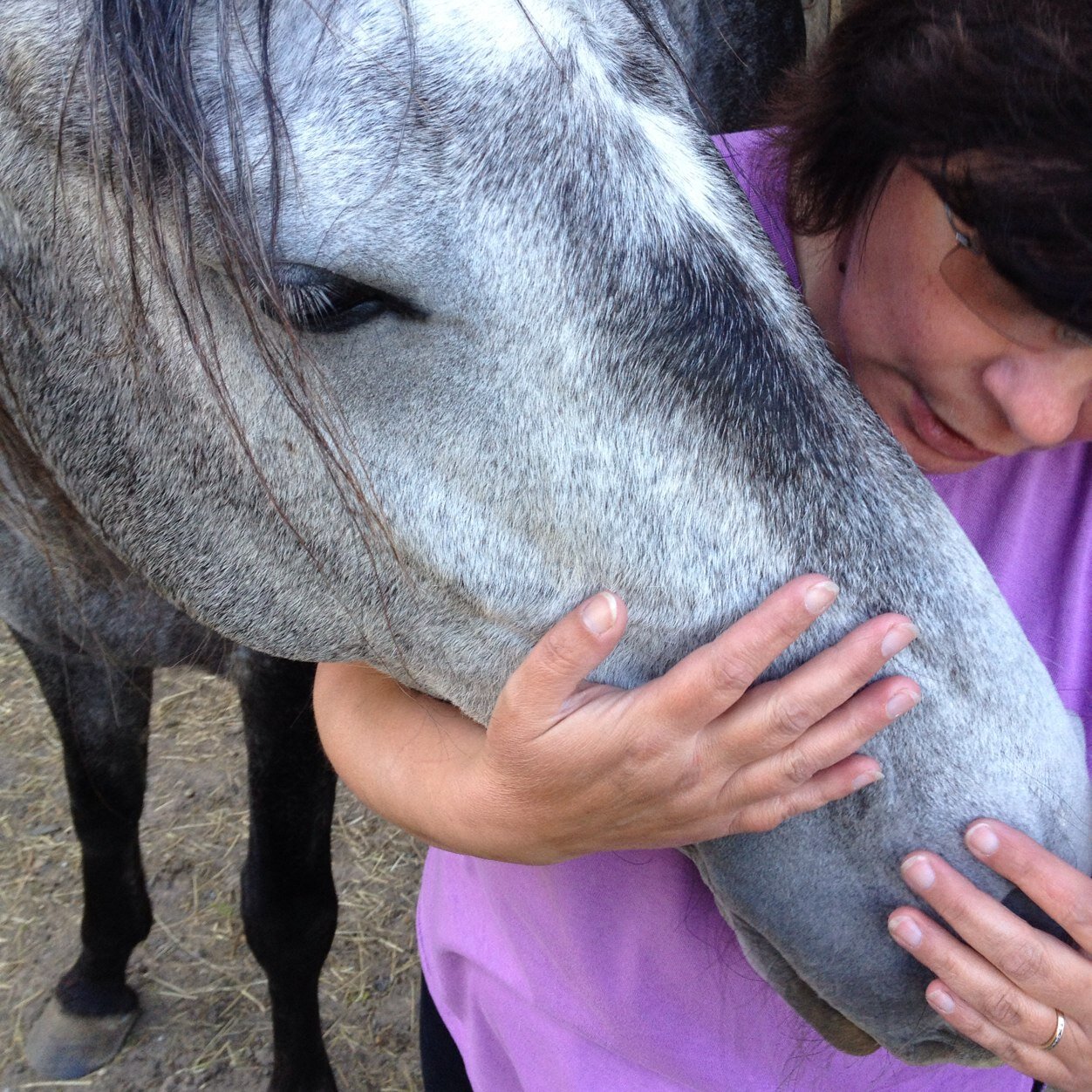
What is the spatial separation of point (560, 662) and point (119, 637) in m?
0.93

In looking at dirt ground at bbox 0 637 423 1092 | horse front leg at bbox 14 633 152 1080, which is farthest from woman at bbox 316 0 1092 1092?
dirt ground at bbox 0 637 423 1092

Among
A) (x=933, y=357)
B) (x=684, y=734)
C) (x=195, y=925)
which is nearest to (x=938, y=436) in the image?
(x=933, y=357)

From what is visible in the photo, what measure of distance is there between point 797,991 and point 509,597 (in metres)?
0.41

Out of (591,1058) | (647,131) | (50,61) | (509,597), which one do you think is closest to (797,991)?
(591,1058)

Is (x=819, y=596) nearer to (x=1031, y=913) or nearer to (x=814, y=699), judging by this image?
(x=814, y=699)

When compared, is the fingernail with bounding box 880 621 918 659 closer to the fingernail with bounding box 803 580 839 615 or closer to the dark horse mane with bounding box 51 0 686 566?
the fingernail with bounding box 803 580 839 615

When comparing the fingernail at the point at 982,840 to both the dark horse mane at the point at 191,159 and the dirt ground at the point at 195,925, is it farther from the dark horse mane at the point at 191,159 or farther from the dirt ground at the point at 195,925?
the dirt ground at the point at 195,925

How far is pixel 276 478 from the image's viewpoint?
0.73m

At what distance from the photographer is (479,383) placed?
0.68m

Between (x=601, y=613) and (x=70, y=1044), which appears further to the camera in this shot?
(x=70, y=1044)

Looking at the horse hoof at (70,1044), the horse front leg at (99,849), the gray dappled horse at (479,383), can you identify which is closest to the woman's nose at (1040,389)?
the gray dappled horse at (479,383)

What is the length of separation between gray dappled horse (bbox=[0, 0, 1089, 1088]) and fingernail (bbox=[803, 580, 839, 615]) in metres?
0.04

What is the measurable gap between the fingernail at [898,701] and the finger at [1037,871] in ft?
0.37

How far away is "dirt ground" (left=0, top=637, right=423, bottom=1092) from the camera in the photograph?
185cm
